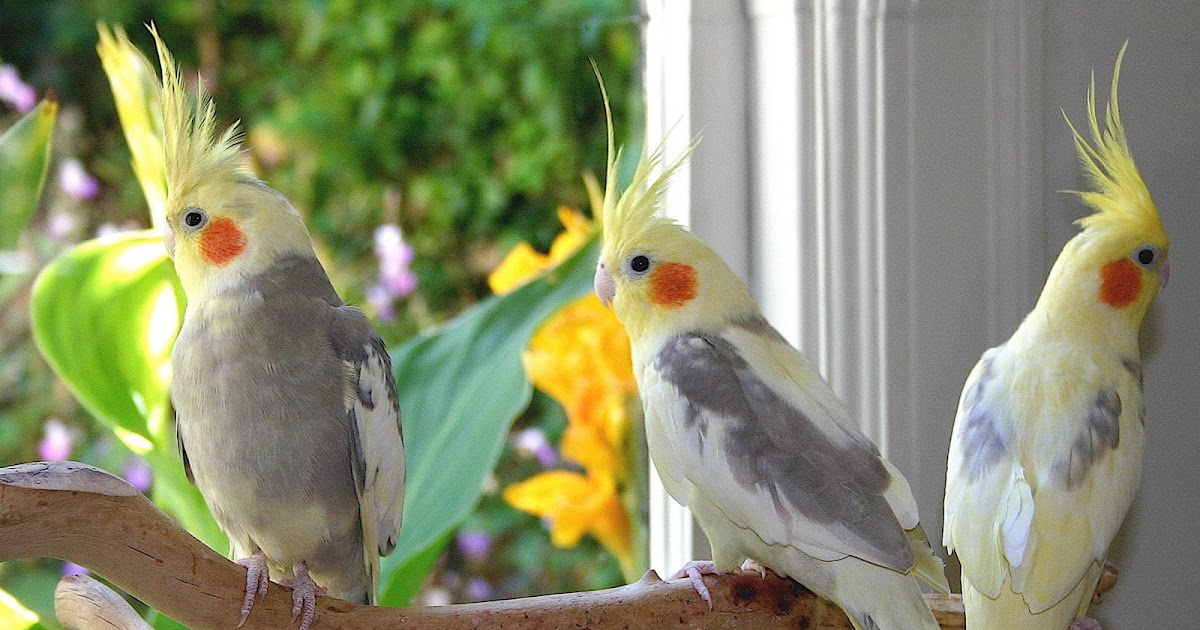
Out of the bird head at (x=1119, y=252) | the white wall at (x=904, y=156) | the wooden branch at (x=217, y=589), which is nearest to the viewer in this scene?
the wooden branch at (x=217, y=589)

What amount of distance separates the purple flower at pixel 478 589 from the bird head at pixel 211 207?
117 cm

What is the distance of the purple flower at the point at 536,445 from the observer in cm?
183

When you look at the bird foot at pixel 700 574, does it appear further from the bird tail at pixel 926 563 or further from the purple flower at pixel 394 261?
the purple flower at pixel 394 261

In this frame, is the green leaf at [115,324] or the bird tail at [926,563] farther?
the green leaf at [115,324]

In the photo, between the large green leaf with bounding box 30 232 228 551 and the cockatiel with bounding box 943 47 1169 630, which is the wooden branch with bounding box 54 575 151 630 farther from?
the cockatiel with bounding box 943 47 1169 630

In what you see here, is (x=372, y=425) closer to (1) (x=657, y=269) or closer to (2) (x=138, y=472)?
(1) (x=657, y=269)

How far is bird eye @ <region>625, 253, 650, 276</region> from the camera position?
842 mm

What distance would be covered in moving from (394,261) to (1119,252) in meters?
1.17

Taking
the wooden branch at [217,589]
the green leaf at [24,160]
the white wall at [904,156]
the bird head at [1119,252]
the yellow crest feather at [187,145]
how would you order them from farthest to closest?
1. the green leaf at [24,160]
2. the white wall at [904,156]
3. the bird head at [1119,252]
4. the yellow crest feather at [187,145]
5. the wooden branch at [217,589]

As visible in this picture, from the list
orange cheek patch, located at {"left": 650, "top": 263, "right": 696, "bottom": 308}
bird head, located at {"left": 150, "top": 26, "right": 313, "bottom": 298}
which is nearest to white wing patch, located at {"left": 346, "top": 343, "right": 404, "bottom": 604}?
bird head, located at {"left": 150, "top": 26, "right": 313, "bottom": 298}

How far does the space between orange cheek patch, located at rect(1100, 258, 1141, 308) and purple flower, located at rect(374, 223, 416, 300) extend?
3.76 ft

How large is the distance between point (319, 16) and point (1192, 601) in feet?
4.89

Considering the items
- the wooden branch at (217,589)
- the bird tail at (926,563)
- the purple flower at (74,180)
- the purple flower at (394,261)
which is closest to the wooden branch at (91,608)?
the wooden branch at (217,589)

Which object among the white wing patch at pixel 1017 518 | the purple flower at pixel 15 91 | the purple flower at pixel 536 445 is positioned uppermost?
the purple flower at pixel 15 91
